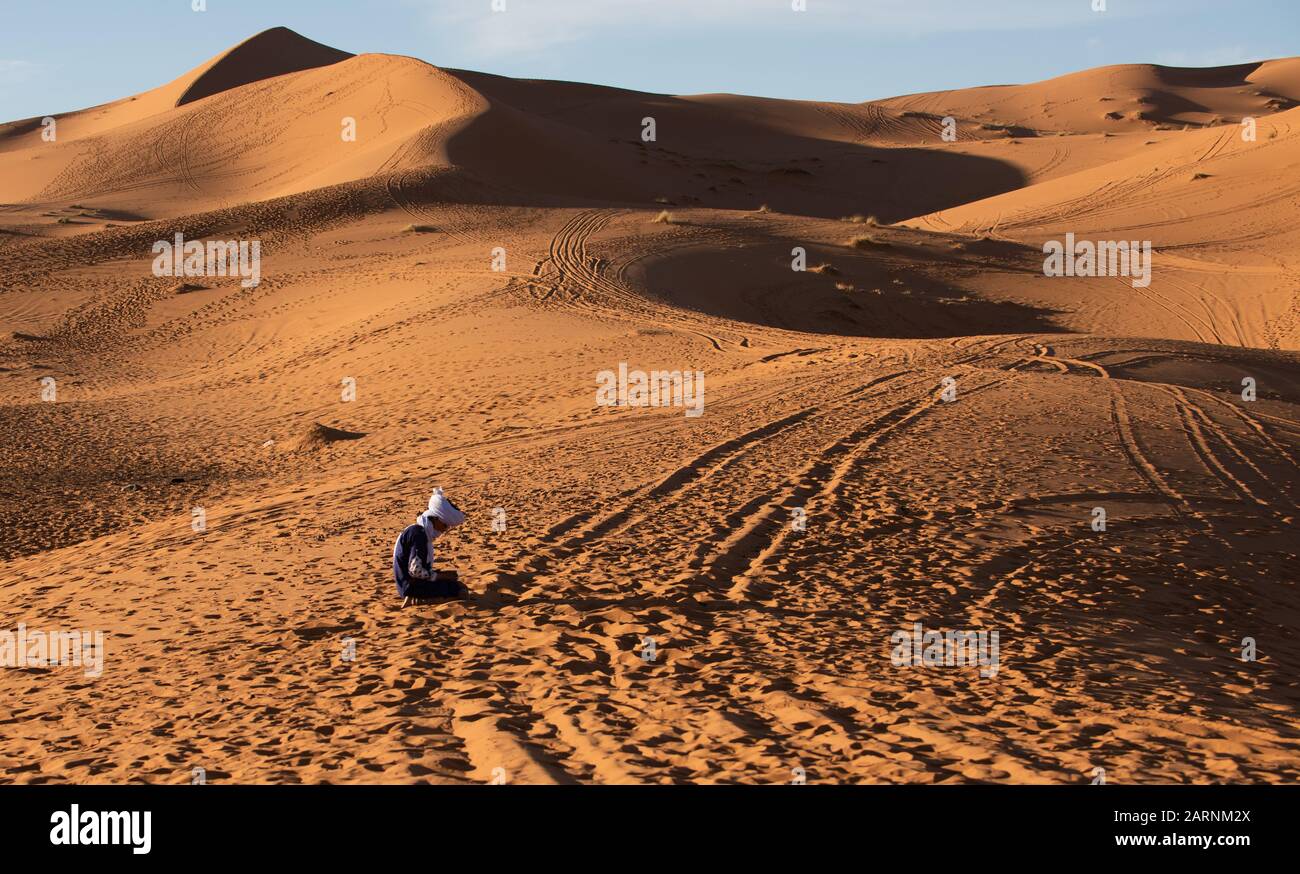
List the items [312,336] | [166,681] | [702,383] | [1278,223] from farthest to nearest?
[1278,223]
[312,336]
[702,383]
[166,681]

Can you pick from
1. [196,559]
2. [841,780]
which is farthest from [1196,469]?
[196,559]

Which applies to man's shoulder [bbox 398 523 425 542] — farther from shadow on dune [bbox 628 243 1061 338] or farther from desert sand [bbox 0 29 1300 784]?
shadow on dune [bbox 628 243 1061 338]

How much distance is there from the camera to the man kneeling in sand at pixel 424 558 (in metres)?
8.05

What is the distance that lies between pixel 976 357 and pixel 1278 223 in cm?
2046

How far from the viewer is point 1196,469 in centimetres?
1241

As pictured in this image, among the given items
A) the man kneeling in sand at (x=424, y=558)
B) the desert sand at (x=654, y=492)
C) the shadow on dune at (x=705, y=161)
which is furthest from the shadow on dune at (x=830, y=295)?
the man kneeling in sand at (x=424, y=558)

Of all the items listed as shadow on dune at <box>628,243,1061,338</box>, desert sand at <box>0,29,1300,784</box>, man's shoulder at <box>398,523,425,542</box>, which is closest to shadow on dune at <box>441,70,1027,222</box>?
desert sand at <box>0,29,1300,784</box>

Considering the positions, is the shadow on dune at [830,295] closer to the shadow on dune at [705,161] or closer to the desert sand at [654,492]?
the desert sand at [654,492]

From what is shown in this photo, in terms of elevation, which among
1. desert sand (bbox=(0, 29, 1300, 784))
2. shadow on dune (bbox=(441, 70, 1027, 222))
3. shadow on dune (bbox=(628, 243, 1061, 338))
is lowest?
desert sand (bbox=(0, 29, 1300, 784))

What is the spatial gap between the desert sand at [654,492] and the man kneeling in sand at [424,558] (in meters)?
0.21

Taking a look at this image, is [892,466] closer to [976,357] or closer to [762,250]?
[976,357]

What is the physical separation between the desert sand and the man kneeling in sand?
0.21 metres

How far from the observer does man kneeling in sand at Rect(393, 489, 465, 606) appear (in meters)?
8.05

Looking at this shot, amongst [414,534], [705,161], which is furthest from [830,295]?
[705,161]
